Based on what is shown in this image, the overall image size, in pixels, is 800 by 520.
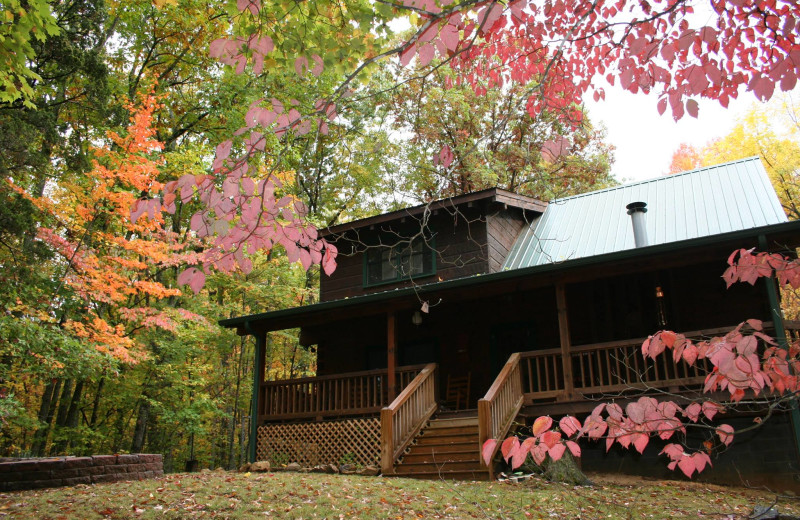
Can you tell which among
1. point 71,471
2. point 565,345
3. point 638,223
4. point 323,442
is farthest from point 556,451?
point 638,223

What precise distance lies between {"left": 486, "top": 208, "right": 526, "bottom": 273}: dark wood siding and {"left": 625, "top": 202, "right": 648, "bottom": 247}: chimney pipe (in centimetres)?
325

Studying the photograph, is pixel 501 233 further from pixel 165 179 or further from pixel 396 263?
pixel 165 179

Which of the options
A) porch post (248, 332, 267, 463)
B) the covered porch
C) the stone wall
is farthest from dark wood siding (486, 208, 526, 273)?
the stone wall

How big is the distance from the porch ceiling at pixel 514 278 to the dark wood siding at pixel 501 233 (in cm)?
258

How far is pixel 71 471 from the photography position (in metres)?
9.80

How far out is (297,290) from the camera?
23062mm

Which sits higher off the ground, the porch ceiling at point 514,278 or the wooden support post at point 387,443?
the porch ceiling at point 514,278

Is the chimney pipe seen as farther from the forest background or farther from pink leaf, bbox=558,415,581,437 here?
pink leaf, bbox=558,415,581,437

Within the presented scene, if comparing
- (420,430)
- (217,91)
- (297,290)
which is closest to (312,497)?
(420,430)

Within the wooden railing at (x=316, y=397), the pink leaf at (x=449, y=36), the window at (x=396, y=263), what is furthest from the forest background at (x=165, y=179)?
the wooden railing at (x=316, y=397)

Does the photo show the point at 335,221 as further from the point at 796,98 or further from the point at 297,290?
the point at 796,98

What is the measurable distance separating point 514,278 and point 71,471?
8075 mm

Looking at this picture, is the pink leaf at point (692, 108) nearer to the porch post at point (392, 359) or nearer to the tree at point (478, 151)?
the porch post at point (392, 359)

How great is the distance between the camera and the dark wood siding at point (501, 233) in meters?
15.5
